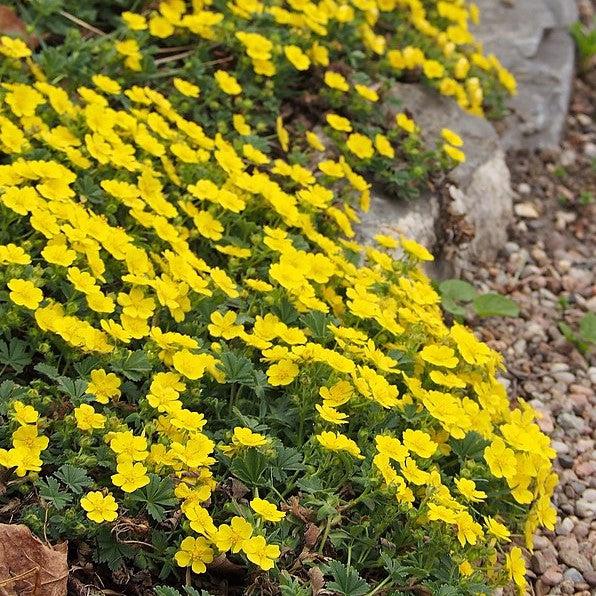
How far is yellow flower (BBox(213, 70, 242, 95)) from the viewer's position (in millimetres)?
3693

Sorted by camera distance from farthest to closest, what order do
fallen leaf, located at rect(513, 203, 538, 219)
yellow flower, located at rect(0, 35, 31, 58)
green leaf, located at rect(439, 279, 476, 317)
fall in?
fallen leaf, located at rect(513, 203, 538, 219)
green leaf, located at rect(439, 279, 476, 317)
yellow flower, located at rect(0, 35, 31, 58)

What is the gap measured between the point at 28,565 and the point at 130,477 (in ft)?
0.91

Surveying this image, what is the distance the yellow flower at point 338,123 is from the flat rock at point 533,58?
1.36 m

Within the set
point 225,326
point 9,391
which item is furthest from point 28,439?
point 225,326

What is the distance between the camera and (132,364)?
2535 millimetres

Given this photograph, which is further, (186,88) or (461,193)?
(461,193)

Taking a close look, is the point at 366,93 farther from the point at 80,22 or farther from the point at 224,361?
the point at 224,361

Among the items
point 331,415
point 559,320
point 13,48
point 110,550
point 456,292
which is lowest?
point 559,320

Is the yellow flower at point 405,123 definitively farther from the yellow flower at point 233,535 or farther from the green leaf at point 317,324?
the yellow flower at point 233,535

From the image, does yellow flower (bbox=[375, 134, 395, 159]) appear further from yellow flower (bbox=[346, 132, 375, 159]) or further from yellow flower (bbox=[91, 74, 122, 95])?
yellow flower (bbox=[91, 74, 122, 95])

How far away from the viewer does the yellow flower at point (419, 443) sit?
8.33 ft

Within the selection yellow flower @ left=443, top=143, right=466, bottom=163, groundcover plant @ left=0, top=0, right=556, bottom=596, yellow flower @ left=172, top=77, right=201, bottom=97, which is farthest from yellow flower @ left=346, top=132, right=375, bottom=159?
yellow flower @ left=172, top=77, right=201, bottom=97

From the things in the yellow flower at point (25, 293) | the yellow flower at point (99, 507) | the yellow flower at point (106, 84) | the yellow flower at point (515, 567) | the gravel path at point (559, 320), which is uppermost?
the yellow flower at point (106, 84)

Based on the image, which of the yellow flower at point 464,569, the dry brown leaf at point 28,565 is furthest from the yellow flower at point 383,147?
the dry brown leaf at point 28,565
